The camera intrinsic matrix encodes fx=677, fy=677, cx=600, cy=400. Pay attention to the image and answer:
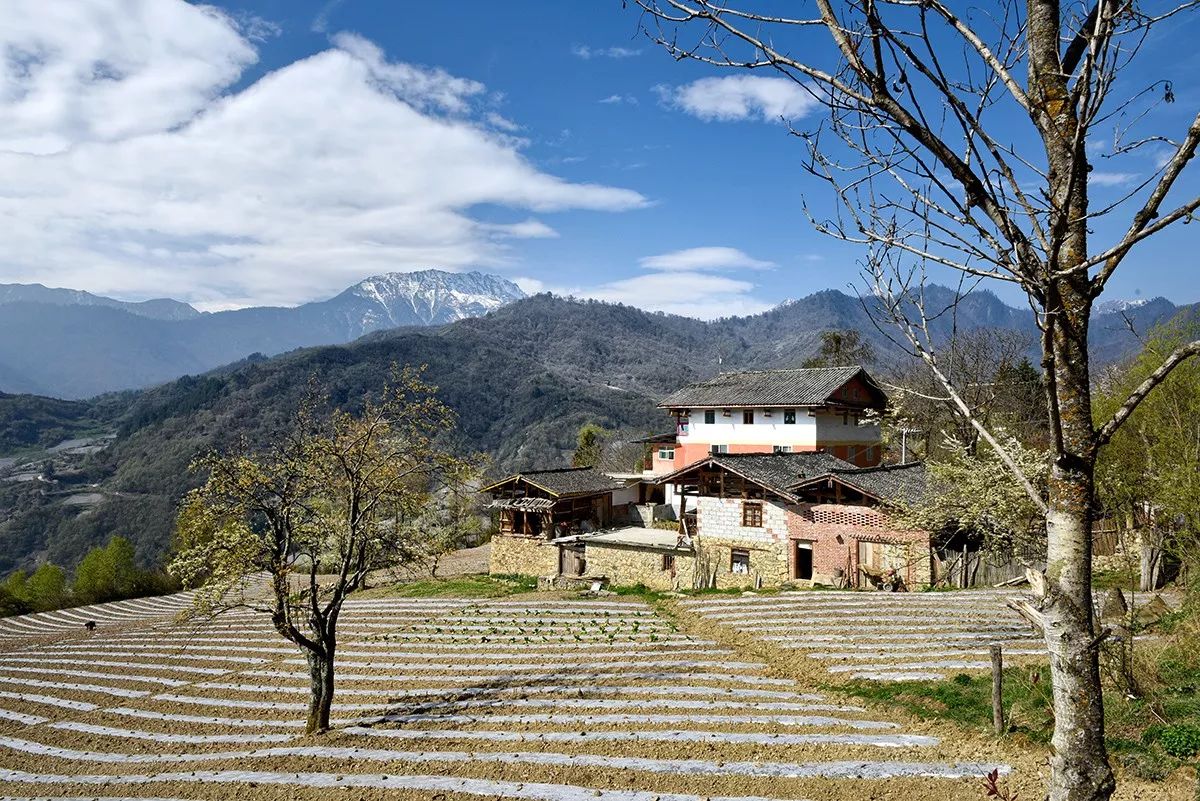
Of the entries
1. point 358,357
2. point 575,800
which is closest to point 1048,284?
point 575,800

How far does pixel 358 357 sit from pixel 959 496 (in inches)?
6254

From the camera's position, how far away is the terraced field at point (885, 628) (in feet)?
43.7

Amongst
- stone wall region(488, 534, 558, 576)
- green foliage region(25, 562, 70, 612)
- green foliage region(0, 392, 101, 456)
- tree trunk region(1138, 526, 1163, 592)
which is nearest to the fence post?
tree trunk region(1138, 526, 1163, 592)

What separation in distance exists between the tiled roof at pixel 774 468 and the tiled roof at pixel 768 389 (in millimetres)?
6963

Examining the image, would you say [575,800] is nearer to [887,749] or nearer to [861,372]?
[887,749]

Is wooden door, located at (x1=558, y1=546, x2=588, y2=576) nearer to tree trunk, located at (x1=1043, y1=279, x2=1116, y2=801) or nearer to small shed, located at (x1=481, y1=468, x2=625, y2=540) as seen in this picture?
small shed, located at (x1=481, y1=468, x2=625, y2=540)

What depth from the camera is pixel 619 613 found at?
20938mm

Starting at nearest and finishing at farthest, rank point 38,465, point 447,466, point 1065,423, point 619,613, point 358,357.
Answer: point 1065,423, point 447,466, point 619,613, point 38,465, point 358,357

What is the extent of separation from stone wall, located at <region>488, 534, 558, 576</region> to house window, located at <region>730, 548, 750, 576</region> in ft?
Answer: 30.6

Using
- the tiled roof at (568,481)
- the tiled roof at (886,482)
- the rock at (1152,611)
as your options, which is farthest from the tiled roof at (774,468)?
the rock at (1152,611)

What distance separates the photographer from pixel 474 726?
38.0ft

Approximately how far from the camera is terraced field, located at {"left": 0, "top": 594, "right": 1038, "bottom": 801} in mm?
8992

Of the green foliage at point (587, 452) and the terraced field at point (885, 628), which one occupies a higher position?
the green foliage at point (587, 452)

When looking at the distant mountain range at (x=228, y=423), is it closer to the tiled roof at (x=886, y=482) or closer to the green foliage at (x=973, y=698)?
the tiled roof at (x=886, y=482)
